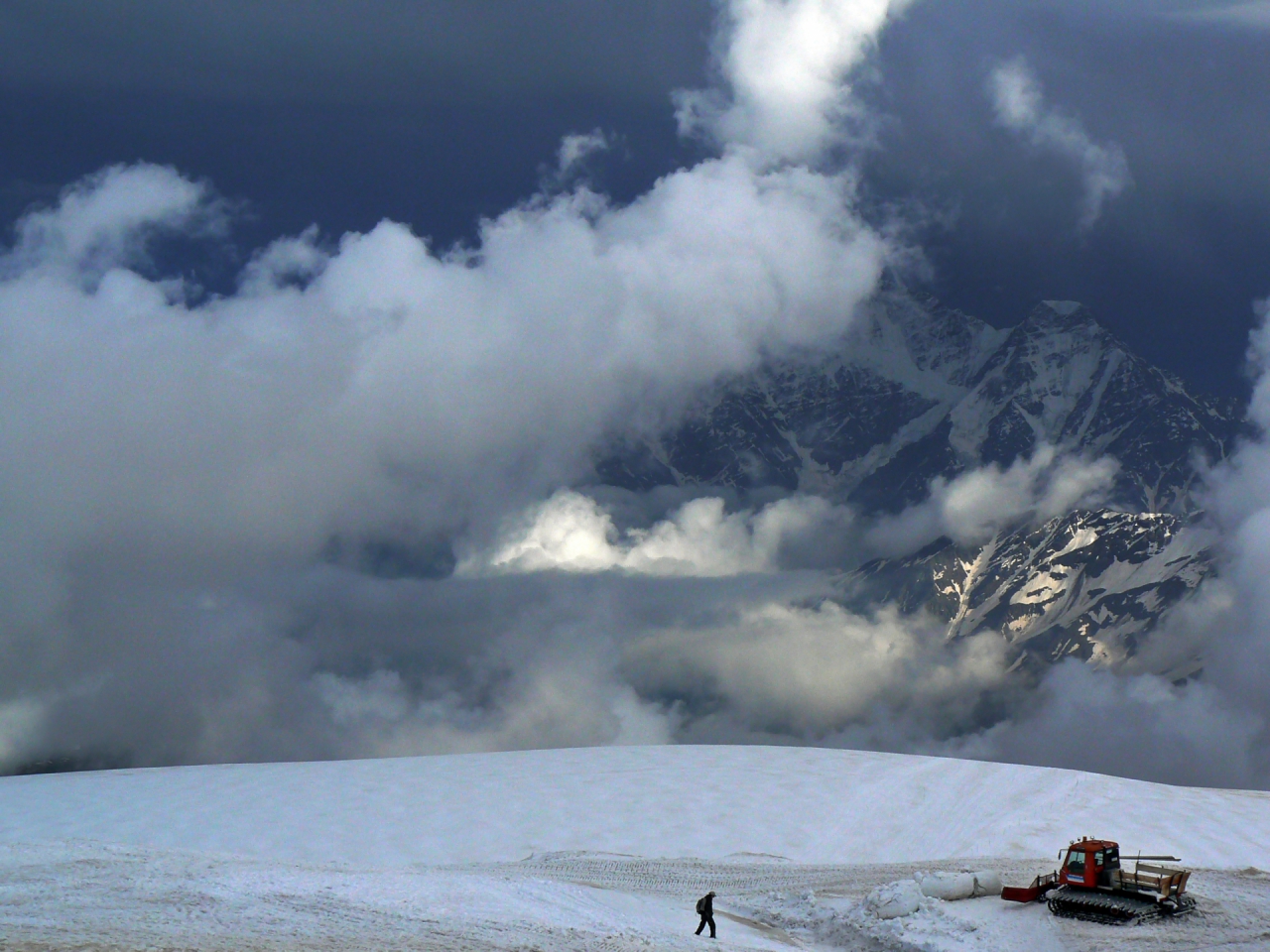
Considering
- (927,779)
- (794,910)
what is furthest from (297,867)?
(927,779)

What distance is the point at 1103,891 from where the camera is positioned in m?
31.3

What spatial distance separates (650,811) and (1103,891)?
71.7 ft

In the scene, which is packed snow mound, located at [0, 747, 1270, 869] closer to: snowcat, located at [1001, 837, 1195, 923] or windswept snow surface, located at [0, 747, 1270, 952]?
windswept snow surface, located at [0, 747, 1270, 952]

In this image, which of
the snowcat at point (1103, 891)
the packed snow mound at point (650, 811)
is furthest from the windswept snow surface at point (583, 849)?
the snowcat at point (1103, 891)

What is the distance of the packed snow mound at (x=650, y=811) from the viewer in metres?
43.4

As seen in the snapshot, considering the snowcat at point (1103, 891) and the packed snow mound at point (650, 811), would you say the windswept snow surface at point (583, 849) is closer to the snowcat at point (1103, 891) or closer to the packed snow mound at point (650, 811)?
the packed snow mound at point (650, 811)

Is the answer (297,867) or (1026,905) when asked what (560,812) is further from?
Result: (1026,905)

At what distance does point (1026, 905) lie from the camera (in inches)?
1260

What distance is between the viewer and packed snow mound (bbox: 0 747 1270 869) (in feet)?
143

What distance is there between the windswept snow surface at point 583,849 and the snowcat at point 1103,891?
1.76 feet

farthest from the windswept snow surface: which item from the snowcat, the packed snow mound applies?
the snowcat

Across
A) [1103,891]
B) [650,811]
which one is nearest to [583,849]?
[650,811]

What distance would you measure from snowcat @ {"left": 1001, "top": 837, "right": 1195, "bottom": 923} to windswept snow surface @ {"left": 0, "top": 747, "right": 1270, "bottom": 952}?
54 centimetres

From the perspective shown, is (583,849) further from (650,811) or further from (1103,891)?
(1103,891)
